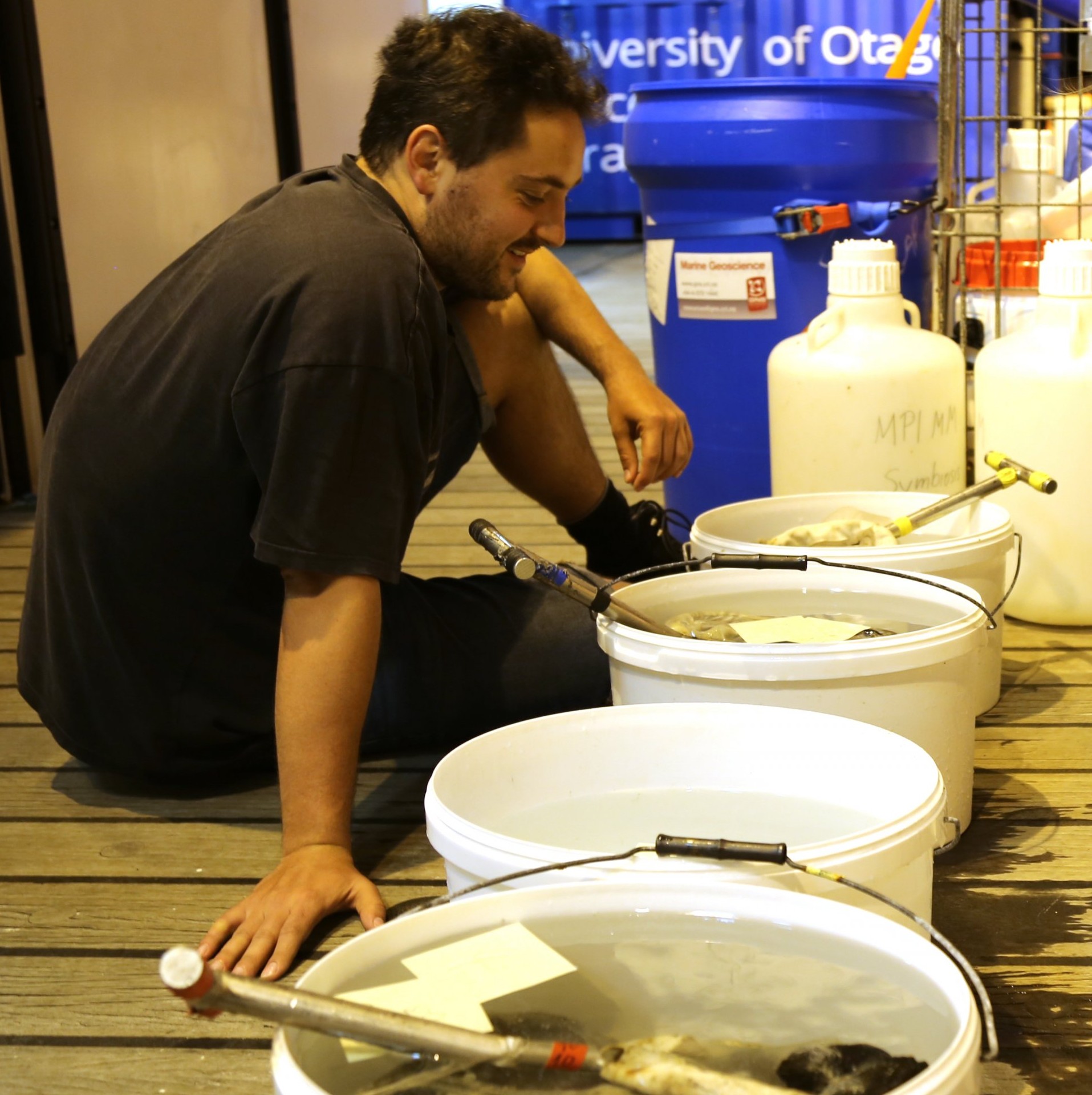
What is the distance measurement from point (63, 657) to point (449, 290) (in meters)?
0.52

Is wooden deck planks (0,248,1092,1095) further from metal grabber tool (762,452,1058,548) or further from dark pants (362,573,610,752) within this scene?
metal grabber tool (762,452,1058,548)

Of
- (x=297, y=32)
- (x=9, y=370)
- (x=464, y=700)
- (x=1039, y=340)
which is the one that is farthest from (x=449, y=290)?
(x=297, y=32)

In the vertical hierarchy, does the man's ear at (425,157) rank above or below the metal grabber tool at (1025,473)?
above

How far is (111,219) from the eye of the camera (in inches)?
122

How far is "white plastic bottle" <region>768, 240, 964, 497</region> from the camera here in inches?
69.8

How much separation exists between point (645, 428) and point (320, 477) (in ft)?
1.85

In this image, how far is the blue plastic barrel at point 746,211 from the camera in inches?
80.4

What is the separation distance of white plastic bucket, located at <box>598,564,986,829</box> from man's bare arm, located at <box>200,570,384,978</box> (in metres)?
0.21

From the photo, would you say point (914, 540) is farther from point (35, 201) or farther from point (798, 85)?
point (35, 201)

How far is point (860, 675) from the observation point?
108 cm

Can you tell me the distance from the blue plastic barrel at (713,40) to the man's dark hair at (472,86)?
5.67m

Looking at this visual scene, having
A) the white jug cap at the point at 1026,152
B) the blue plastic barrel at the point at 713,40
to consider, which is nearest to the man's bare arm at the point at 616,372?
the white jug cap at the point at 1026,152

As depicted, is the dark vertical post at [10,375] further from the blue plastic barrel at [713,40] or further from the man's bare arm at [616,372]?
the blue plastic barrel at [713,40]

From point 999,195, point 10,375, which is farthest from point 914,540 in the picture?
point 10,375
